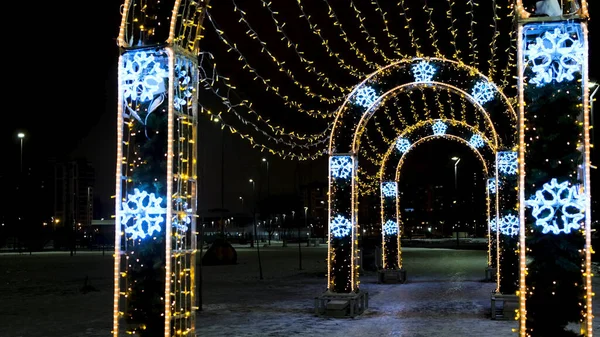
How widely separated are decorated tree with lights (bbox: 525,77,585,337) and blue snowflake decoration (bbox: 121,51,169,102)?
14.0 ft

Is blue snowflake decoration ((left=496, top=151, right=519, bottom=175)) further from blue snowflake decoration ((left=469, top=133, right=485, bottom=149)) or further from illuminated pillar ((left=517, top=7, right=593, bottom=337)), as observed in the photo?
illuminated pillar ((left=517, top=7, right=593, bottom=337))

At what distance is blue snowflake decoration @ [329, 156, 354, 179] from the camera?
14.8 metres

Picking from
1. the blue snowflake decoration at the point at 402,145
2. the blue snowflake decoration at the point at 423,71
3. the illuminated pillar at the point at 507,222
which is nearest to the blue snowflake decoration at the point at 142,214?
the blue snowflake decoration at the point at 423,71

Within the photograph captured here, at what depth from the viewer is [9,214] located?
2530 inches

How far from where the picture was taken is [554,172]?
298 inches

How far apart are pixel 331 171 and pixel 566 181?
774 cm

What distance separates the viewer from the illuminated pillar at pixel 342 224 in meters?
14.5

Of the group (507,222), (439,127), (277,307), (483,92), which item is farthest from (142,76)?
(439,127)

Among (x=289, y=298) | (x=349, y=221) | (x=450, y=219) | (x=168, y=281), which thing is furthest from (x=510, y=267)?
(x=450, y=219)

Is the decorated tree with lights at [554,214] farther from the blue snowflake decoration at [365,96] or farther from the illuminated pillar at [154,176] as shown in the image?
the blue snowflake decoration at [365,96]

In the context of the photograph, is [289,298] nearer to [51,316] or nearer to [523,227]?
[51,316]

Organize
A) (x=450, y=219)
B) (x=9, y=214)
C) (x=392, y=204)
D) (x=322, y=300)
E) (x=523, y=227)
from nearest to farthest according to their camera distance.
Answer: (x=523, y=227)
(x=322, y=300)
(x=392, y=204)
(x=9, y=214)
(x=450, y=219)

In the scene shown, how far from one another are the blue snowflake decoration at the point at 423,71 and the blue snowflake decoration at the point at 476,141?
465 cm

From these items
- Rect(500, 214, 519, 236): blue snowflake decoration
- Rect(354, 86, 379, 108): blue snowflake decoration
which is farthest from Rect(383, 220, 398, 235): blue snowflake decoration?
Rect(354, 86, 379, 108): blue snowflake decoration
